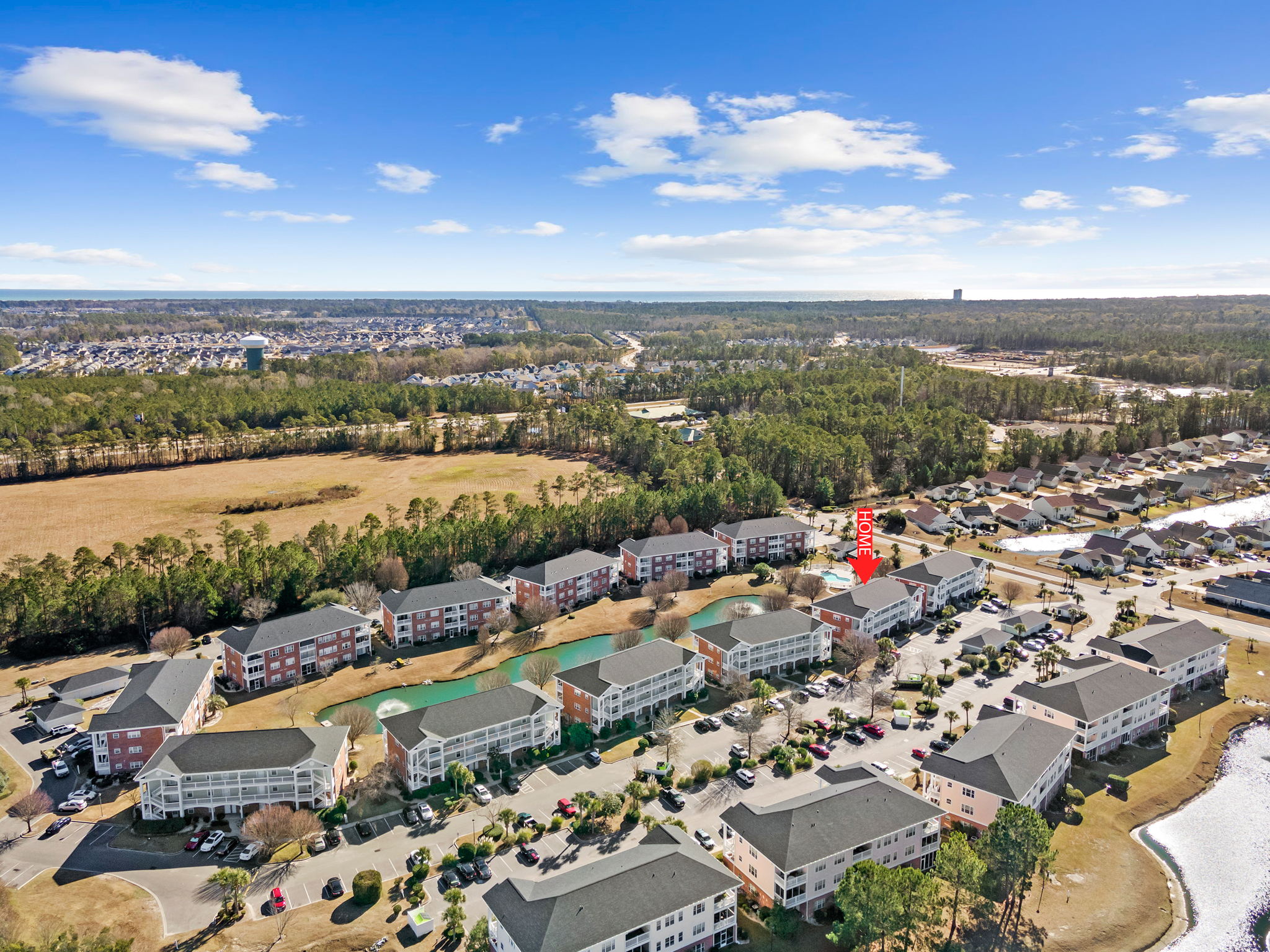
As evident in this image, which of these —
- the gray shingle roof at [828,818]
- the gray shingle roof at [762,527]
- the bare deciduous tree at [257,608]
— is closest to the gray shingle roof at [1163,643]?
the gray shingle roof at [828,818]

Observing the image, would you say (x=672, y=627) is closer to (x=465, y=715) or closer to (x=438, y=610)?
(x=438, y=610)

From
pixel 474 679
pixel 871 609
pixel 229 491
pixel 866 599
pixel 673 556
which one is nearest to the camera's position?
pixel 474 679

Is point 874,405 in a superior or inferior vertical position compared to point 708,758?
superior

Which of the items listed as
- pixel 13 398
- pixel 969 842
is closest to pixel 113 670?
pixel 969 842

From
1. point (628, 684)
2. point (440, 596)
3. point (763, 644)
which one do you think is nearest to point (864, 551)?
point (763, 644)

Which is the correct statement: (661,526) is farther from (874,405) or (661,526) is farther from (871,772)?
(874,405)

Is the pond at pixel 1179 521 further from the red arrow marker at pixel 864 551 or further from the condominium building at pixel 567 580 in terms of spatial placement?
the condominium building at pixel 567 580
